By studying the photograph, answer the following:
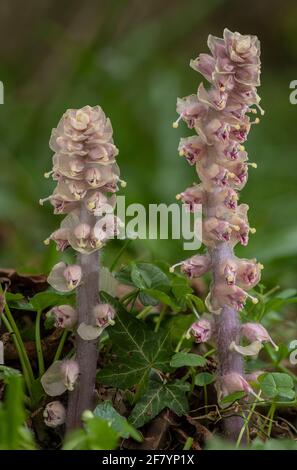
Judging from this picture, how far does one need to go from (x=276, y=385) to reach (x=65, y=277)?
0.46 meters

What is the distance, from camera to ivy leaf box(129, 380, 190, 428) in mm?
1613

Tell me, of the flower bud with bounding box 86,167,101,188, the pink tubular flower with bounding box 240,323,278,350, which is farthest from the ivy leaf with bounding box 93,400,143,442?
the flower bud with bounding box 86,167,101,188

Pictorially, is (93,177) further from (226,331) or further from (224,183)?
(226,331)

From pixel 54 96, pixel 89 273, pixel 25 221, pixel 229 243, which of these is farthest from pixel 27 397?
pixel 54 96

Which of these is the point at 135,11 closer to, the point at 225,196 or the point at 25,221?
the point at 25,221

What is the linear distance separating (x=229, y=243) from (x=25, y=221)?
2784 millimetres

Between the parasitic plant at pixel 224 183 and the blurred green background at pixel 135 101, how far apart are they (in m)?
0.68

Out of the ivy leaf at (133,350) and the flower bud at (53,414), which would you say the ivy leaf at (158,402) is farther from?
the flower bud at (53,414)

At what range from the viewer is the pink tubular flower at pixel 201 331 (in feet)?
5.08

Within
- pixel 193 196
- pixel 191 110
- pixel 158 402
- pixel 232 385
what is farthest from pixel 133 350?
pixel 191 110

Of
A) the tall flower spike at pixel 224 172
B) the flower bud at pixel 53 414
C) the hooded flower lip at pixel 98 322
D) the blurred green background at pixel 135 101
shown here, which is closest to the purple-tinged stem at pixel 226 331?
the tall flower spike at pixel 224 172

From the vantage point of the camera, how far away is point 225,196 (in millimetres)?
1548

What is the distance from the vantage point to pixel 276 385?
61.1 inches

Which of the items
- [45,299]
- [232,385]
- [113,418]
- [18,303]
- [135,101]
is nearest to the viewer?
[113,418]
